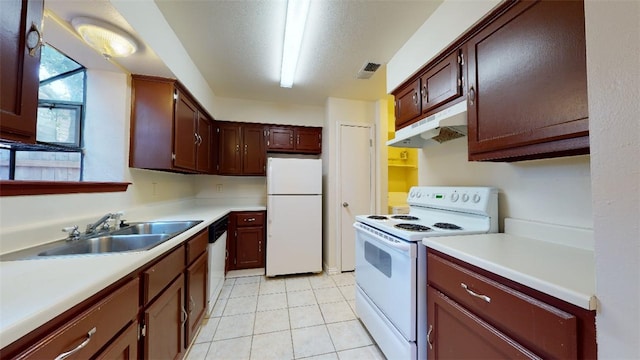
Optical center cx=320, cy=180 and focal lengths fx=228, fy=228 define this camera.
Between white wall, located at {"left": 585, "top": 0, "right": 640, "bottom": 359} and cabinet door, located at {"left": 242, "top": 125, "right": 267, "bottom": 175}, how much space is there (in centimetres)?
309

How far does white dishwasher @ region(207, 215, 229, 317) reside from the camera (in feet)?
6.49

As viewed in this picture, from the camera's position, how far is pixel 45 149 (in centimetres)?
141

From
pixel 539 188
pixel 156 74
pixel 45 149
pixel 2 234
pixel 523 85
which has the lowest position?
pixel 2 234

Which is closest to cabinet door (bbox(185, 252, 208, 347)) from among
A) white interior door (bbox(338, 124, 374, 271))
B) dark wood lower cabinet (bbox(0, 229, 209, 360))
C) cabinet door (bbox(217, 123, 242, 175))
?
dark wood lower cabinet (bbox(0, 229, 209, 360))

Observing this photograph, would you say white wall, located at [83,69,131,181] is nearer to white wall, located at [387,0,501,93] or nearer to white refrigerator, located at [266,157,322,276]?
white refrigerator, located at [266,157,322,276]

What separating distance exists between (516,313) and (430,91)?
4.64 feet

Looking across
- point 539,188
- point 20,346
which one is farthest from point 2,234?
point 539,188

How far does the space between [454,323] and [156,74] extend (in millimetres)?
2564

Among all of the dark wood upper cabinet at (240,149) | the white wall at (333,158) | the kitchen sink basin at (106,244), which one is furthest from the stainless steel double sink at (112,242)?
the white wall at (333,158)

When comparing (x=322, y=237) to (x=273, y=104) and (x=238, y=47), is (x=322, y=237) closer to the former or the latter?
(x=273, y=104)

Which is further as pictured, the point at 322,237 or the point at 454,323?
the point at 322,237

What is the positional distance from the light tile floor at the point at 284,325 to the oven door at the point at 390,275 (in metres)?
0.39

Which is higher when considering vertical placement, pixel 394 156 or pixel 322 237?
pixel 394 156

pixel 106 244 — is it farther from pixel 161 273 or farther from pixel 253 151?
pixel 253 151
